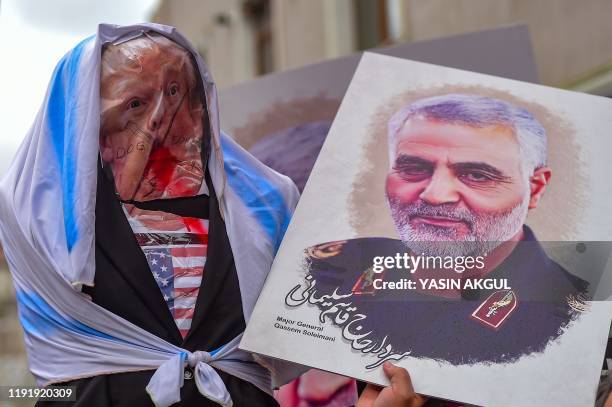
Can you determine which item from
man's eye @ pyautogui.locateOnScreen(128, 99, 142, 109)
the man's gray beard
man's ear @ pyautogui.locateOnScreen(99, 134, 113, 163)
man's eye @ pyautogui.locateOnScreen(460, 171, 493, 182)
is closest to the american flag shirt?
man's ear @ pyautogui.locateOnScreen(99, 134, 113, 163)

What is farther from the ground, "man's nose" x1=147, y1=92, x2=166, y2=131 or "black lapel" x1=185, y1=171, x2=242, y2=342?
"man's nose" x1=147, y1=92, x2=166, y2=131

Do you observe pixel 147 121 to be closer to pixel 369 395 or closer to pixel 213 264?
pixel 213 264

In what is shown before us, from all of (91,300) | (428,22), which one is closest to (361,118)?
(91,300)

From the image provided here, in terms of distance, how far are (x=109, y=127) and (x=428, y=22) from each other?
6973mm

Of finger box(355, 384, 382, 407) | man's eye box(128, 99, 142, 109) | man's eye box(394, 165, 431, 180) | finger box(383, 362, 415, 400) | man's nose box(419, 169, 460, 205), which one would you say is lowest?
finger box(355, 384, 382, 407)

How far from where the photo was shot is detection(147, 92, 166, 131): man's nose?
8.89ft

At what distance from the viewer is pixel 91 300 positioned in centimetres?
256

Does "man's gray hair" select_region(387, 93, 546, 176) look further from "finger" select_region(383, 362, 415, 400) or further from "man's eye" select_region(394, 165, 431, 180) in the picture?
"finger" select_region(383, 362, 415, 400)

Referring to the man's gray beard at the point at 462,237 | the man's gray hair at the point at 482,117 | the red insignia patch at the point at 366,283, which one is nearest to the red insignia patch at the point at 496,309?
the man's gray beard at the point at 462,237

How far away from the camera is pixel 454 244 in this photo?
260 centimetres

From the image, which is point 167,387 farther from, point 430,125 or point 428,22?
point 428,22

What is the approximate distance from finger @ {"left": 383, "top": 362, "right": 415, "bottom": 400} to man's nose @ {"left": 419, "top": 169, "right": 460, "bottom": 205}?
0.46m

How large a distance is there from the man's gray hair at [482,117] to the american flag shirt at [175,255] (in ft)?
1.86

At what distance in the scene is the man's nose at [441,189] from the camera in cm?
266
